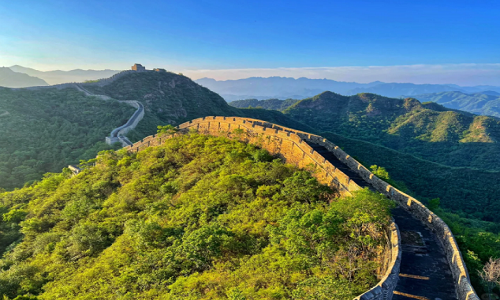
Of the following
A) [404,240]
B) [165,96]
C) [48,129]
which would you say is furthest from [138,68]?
[404,240]

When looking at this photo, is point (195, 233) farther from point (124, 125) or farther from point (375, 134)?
point (375, 134)

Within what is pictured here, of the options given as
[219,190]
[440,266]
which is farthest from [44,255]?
[440,266]

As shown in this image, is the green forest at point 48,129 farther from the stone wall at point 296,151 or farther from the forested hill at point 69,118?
the stone wall at point 296,151

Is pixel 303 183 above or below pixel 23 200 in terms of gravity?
above

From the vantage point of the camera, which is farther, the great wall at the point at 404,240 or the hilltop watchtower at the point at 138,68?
the hilltop watchtower at the point at 138,68

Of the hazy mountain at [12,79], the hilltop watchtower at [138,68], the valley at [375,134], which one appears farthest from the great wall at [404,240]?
the hazy mountain at [12,79]

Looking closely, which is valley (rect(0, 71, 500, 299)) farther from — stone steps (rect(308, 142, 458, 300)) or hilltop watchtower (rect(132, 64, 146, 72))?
hilltop watchtower (rect(132, 64, 146, 72))

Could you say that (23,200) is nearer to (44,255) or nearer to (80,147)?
(44,255)
